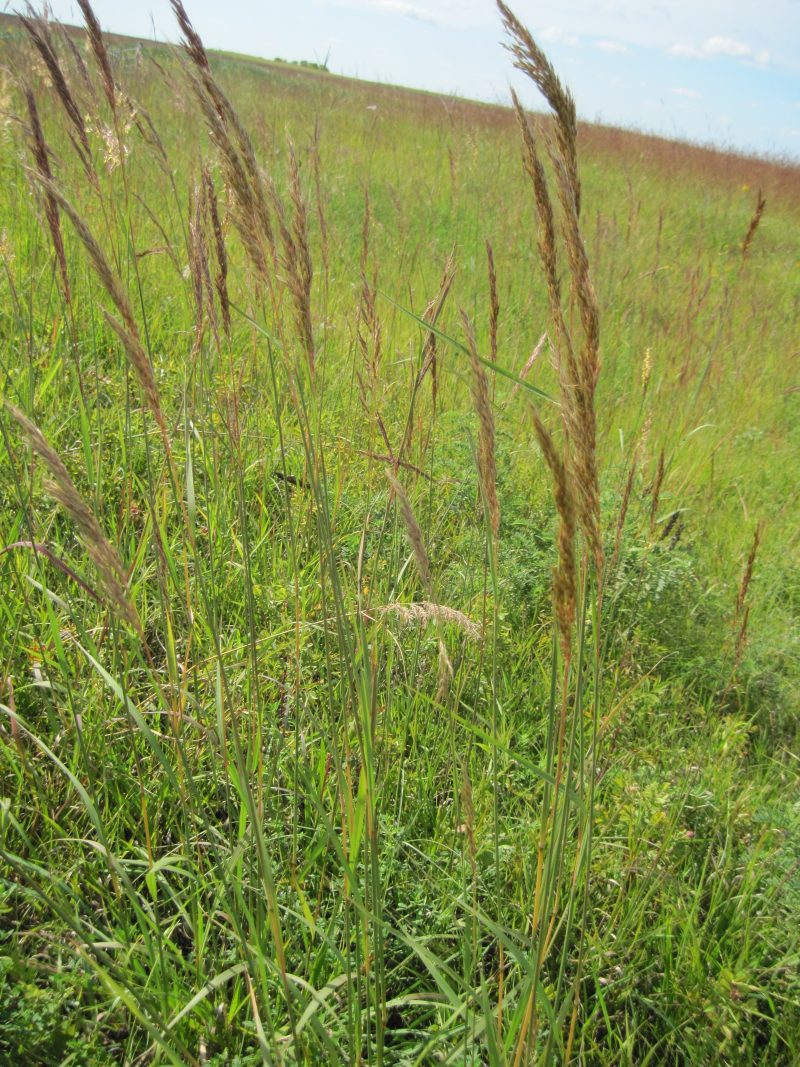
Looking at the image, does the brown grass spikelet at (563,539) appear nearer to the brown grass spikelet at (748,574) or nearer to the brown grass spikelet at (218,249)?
the brown grass spikelet at (218,249)

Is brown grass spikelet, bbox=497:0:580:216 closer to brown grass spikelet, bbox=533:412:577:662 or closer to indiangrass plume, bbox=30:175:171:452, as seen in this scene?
brown grass spikelet, bbox=533:412:577:662

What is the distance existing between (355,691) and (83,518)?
391 mm

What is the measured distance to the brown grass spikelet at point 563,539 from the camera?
25.6 inches

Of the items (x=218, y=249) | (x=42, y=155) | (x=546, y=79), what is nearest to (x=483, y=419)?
(x=546, y=79)

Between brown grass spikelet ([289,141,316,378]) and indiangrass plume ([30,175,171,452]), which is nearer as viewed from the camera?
indiangrass plume ([30,175,171,452])

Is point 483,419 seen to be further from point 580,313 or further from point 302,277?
point 302,277

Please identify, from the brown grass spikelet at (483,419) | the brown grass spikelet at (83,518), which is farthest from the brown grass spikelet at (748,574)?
the brown grass spikelet at (83,518)

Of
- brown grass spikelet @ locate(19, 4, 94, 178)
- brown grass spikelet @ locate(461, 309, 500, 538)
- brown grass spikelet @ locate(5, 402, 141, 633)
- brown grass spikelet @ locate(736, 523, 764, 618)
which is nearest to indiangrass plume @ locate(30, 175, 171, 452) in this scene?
brown grass spikelet @ locate(5, 402, 141, 633)

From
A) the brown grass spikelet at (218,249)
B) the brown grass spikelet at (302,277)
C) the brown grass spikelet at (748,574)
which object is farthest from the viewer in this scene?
the brown grass spikelet at (748,574)

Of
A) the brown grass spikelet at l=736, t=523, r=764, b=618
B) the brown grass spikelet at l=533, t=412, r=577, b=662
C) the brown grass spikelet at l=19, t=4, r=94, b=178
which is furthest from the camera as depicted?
the brown grass spikelet at l=736, t=523, r=764, b=618

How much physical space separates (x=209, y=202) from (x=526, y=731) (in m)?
1.34

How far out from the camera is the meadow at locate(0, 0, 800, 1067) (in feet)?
2.81

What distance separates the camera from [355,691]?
2.99 feet

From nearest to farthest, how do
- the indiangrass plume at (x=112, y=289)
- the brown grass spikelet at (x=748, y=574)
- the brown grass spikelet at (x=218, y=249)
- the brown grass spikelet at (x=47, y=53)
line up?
the indiangrass plume at (x=112, y=289) → the brown grass spikelet at (x=47, y=53) → the brown grass spikelet at (x=218, y=249) → the brown grass spikelet at (x=748, y=574)
